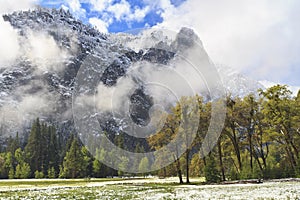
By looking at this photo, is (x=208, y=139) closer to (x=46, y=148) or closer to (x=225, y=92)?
(x=225, y=92)

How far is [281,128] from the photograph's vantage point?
48562mm

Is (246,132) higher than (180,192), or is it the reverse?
(246,132)

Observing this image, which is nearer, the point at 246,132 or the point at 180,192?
the point at 180,192

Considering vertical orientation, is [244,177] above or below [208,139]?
below

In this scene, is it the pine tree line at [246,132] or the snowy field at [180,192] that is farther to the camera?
the pine tree line at [246,132]

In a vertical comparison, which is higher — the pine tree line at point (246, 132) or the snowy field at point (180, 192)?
the pine tree line at point (246, 132)

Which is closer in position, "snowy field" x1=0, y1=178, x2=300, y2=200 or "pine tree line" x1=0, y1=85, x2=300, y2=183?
"snowy field" x1=0, y1=178, x2=300, y2=200

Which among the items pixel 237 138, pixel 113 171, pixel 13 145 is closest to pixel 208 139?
pixel 237 138

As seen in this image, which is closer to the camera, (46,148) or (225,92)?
(225,92)

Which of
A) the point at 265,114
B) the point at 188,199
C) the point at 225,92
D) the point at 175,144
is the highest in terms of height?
the point at 225,92

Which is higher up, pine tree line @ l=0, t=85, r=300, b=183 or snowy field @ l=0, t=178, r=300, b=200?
pine tree line @ l=0, t=85, r=300, b=183

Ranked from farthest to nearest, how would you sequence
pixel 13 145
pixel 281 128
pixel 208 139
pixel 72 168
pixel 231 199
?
pixel 13 145 → pixel 72 168 → pixel 208 139 → pixel 281 128 → pixel 231 199

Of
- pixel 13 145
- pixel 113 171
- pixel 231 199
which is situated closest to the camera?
pixel 231 199

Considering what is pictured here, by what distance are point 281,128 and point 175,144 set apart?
18.0 m
